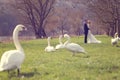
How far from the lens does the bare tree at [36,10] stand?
66.0m

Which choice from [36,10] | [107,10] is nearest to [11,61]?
[107,10]

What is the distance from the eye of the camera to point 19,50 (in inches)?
486

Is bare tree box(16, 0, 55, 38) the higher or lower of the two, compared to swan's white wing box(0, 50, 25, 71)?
higher

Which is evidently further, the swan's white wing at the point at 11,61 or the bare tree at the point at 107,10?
the bare tree at the point at 107,10

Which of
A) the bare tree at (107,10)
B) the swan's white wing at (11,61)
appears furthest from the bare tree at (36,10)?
the swan's white wing at (11,61)

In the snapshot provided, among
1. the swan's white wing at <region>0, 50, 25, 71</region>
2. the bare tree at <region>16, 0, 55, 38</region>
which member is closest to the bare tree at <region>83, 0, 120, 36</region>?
the bare tree at <region>16, 0, 55, 38</region>

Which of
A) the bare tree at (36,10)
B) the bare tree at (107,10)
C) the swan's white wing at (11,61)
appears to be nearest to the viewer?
the swan's white wing at (11,61)

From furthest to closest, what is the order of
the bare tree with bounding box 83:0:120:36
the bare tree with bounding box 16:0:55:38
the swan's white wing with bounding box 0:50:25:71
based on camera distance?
the bare tree with bounding box 16:0:55:38, the bare tree with bounding box 83:0:120:36, the swan's white wing with bounding box 0:50:25:71

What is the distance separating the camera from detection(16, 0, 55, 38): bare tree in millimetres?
66000

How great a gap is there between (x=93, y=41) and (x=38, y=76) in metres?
24.4

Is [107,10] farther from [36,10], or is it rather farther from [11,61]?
[11,61]

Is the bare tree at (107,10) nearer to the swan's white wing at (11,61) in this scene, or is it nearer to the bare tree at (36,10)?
the bare tree at (36,10)

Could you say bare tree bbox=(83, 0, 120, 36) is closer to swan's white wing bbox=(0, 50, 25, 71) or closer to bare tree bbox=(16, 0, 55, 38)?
bare tree bbox=(16, 0, 55, 38)

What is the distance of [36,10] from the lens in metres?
67.2
